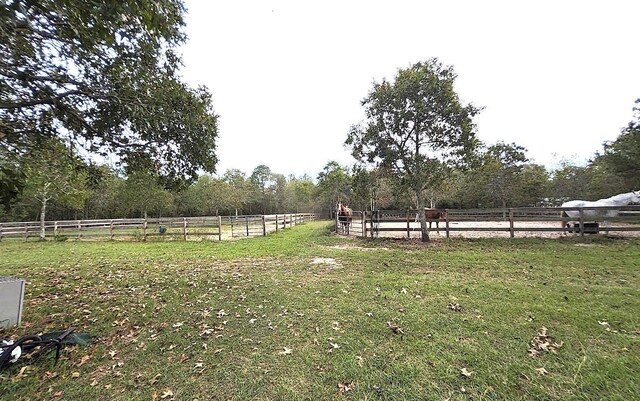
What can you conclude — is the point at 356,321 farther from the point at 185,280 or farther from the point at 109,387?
the point at 185,280

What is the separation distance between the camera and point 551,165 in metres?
37.1

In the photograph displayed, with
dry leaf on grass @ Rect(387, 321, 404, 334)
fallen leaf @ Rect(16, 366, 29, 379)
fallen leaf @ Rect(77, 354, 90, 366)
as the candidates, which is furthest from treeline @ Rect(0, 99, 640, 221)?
dry leaf on grass @ Rect(387, 321, 404, 334)

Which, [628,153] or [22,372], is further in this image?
[628,153]

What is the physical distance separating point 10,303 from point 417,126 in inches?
442

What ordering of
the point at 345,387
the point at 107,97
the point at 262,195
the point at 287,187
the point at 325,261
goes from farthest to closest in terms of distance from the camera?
the point at 287,187 < the point at 262,195 < the point at 325,261 < the point at 107,97 < the point at 345,387

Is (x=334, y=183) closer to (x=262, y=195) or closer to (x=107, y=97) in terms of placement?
(x=262, y=195)

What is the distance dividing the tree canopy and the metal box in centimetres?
210

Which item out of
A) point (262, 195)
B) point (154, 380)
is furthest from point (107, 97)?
point (262, 195)

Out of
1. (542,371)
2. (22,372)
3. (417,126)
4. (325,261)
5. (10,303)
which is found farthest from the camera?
(417,126)

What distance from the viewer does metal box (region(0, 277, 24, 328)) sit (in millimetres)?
3541

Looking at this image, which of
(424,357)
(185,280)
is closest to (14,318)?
(185,280)

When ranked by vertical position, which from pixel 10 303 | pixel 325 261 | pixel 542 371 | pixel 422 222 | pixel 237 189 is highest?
pixel 237 189

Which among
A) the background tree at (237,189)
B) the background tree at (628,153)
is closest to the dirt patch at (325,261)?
the background tree at (628,153)

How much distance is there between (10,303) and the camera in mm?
3623
